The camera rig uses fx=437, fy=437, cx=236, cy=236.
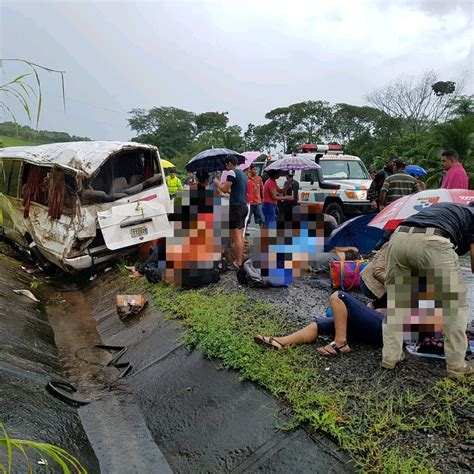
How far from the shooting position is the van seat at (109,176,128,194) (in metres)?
8.09

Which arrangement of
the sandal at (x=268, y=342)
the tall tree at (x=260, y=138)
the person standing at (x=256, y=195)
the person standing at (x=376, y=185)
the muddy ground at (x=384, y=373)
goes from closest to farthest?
the muddy ground at (x=384, y=373), the sandal at (x=268, y=342), the person standing at (x=376, y=185), the person standing at (x=256, y=195), the tall tree at (x=260, y=138)

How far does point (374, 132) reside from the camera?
111ft

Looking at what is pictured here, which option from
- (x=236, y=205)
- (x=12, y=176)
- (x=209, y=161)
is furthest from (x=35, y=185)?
(x=236, y=205)

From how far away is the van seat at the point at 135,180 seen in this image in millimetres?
8508

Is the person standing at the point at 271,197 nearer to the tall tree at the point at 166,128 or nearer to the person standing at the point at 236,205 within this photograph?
the person standing at the point at 236,205

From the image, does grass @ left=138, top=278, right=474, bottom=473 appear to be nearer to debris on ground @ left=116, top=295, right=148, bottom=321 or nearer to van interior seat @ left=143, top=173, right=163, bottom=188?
debris on ground @ left=116, top=295, right=148, bottom=321

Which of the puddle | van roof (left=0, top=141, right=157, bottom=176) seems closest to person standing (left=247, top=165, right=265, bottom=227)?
van roof (left=0, top=141, right=157, bottom=176)

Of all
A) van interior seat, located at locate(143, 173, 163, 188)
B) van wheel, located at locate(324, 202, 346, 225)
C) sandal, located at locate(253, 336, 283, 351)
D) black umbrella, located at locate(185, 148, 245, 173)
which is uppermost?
black umbrella, located at locate(185, 148, 245, 173)

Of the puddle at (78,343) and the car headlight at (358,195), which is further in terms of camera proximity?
the car headlight at (358,195)

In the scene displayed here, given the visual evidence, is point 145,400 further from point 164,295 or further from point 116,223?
point 116,223

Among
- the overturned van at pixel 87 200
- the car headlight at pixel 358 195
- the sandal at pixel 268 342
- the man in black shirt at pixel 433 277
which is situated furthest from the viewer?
the car headlight at pixel 358 195

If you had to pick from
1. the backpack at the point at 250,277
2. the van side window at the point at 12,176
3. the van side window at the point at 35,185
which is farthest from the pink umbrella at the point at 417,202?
the van side window at the point at 12,176

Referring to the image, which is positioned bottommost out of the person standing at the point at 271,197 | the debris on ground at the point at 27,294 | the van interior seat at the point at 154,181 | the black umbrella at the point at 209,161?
the debris on ground at the point at 27,294

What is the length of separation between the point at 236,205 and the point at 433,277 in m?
4.14
